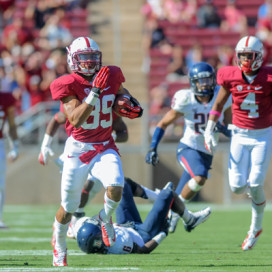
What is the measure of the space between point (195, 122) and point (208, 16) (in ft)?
29.0

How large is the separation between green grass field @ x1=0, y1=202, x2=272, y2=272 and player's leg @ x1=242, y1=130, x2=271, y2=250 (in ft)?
0.50

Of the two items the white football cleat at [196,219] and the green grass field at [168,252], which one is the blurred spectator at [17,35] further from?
Answer: the white football cleat at [196,219]

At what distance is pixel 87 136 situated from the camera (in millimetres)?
5578

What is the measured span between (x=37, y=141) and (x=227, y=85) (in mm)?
6624

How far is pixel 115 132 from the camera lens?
7.21 m

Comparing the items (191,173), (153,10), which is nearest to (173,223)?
(191,173)

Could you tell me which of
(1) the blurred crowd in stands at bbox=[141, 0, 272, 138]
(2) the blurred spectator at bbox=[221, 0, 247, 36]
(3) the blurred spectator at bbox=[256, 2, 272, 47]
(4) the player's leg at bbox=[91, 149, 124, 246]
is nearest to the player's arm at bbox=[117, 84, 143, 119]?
(4) the player's leg at bbox=[91, 149, 124, 246]

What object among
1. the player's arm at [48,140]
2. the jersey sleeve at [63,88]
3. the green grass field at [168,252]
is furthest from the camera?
the player's arm at [48,140]

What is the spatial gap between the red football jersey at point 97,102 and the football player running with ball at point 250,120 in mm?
1178

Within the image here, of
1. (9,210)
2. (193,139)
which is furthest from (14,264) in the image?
(9,210)

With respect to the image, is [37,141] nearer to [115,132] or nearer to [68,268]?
[115,132]

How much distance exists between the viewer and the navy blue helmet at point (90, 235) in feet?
19.0

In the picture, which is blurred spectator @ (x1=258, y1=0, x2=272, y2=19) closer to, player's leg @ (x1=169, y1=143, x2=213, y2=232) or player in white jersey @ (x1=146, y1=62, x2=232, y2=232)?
player in white jersey @ (x1=146, y1=62, x2=232, y2=232)

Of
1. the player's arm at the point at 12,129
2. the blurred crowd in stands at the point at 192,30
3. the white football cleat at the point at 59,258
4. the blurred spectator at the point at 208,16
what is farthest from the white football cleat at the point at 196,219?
the blurred spectator at the point at 208,16
